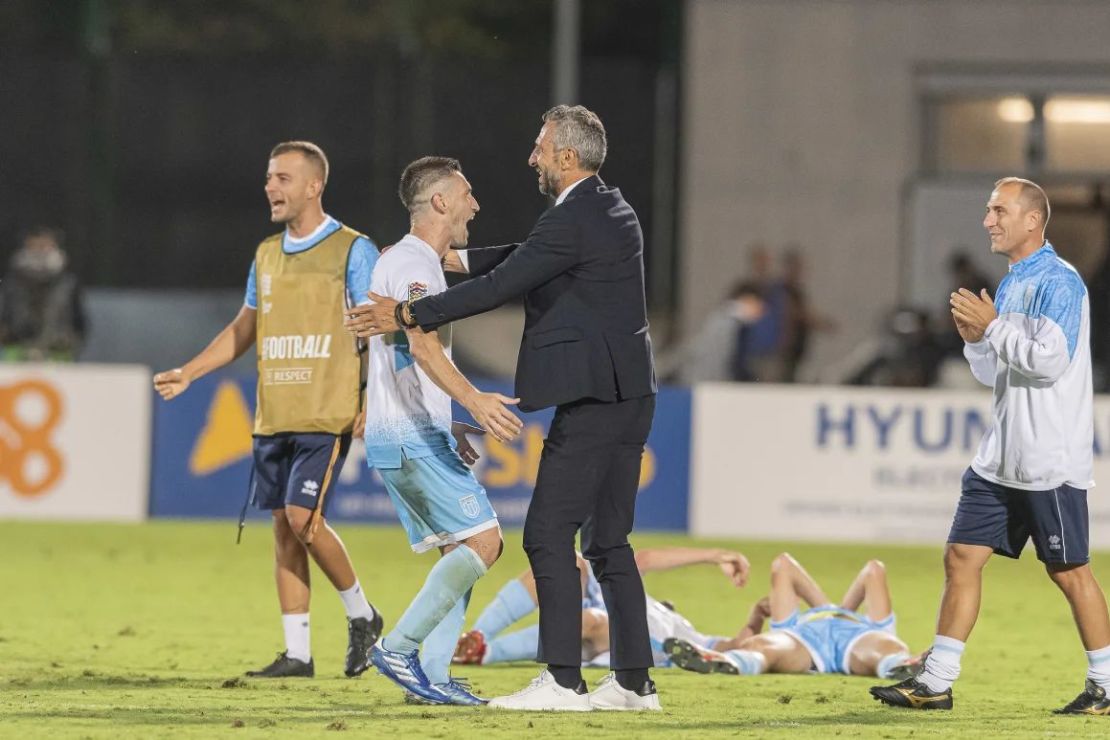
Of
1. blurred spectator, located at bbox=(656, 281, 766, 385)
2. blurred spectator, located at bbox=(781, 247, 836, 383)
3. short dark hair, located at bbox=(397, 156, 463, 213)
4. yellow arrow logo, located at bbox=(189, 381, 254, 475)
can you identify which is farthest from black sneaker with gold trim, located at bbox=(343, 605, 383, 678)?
blurred spectator, located at bbox=(781, 247, 836, 383)

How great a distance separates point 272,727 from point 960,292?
113 inches

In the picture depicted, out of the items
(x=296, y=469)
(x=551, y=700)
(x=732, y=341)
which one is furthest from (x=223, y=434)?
(x=551, y=700)

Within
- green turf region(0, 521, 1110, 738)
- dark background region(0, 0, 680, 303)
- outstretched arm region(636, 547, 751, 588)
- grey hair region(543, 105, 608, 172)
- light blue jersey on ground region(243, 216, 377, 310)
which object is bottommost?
green turf region(0, 521, 1110, 738)

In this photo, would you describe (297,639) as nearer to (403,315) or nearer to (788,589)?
(403,315)

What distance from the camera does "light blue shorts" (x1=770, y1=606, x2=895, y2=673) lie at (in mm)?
8953

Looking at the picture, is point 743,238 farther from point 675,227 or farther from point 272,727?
point 272,727

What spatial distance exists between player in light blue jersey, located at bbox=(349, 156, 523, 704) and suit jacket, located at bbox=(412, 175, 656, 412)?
11.3 inches

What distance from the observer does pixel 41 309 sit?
65.9 feet

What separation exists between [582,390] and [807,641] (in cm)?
239

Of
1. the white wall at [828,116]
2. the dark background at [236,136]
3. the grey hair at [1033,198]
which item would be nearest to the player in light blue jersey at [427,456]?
the grey hair at [1033,198]

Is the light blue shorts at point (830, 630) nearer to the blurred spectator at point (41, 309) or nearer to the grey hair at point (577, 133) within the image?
the grey hair at point (577, 133)

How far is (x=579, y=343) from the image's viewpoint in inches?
283

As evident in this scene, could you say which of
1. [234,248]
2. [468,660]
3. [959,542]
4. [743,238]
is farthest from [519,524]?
[234,248]

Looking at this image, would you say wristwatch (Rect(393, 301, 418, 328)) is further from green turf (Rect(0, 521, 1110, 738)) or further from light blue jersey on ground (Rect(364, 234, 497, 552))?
green turf (Rect(0, 521, 1110, 738))
